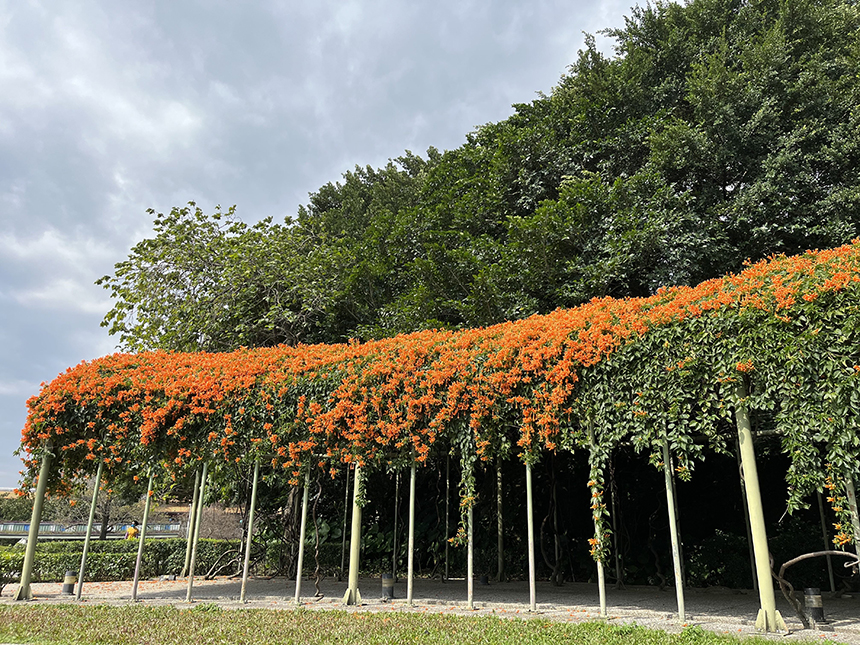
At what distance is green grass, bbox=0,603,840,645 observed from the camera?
5.11 meters

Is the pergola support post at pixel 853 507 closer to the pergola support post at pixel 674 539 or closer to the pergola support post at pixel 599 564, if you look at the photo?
the pergola support post at pixel 674 539

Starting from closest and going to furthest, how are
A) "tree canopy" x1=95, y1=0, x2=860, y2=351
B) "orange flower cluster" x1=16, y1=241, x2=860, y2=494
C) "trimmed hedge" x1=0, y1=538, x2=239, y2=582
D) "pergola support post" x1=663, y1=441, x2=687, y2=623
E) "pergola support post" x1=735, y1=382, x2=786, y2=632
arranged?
"pergola support post" x1=735, y1=382, x2=786, y2=632
"pergola support post" x1=663, y1=441, x2=687, y2=623
"orange flower cluster" x1=16, y1=241, x2=860, y2=494
"trimmed hedge" x1=0, y1=538, x2=239, y2=582
"tree canopy" x1=95, y1=0, x2=860, y2=351

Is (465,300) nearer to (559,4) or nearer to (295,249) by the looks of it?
(295,249)

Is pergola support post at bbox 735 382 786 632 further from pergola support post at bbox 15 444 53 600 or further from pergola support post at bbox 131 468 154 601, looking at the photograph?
pergola support post at bbox 15 444 53 600

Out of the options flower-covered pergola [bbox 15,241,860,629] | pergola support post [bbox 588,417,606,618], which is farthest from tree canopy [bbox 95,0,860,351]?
pergola support post [bbox 588,417,606,618]

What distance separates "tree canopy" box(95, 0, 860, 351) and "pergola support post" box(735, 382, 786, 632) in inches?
262

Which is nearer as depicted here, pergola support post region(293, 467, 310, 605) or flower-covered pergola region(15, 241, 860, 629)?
flower-covered pergola region(15, 241, 860, 629)

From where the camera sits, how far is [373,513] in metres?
13.6

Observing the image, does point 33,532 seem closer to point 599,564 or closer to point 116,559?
point 116,559

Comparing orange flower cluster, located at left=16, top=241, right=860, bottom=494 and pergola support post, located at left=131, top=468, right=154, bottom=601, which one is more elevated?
orange flower cluster, located at left=16, top=241, right=860, bottom=494

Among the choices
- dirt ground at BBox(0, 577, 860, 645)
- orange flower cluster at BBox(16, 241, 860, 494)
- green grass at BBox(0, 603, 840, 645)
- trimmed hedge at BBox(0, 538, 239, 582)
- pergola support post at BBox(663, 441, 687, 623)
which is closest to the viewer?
green grass at BBox(0, 603, 840, 645)

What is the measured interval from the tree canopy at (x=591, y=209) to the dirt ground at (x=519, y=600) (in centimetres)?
608

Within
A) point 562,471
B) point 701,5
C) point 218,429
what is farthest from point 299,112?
point 701,5

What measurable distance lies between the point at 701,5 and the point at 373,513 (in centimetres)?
1532
